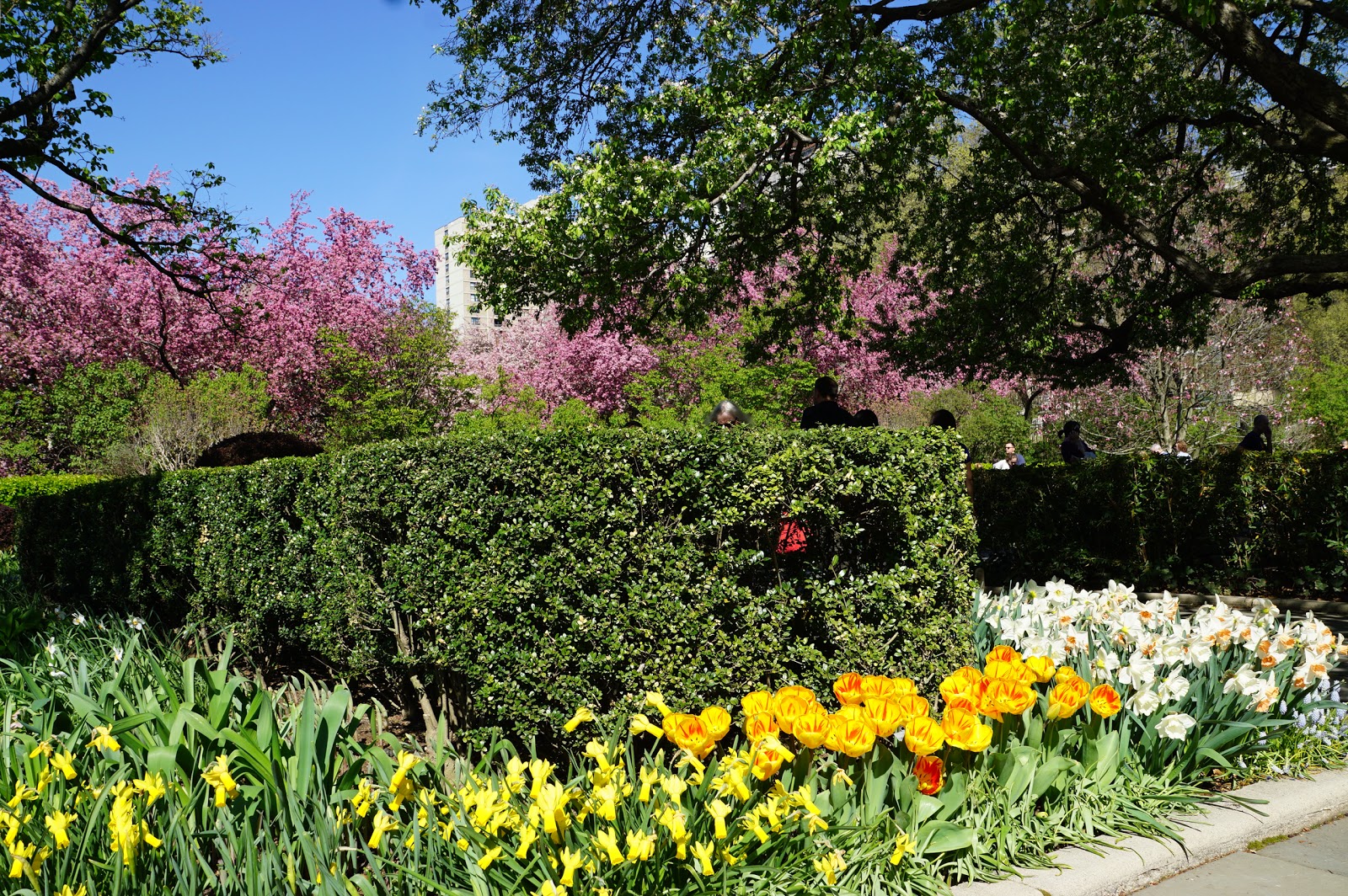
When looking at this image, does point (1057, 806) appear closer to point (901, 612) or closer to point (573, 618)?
point (901, 612)

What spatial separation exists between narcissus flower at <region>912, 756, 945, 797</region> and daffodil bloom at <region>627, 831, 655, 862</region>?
1.06m

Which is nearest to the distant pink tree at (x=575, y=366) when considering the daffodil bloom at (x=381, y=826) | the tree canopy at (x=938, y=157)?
the tree canopy at (x=938, y=157)

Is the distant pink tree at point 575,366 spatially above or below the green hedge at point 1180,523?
above

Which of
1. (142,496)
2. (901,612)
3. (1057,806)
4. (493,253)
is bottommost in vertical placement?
(1057,806)

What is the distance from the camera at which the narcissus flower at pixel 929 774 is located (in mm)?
3074

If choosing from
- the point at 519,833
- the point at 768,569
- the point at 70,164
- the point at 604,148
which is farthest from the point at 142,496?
the point at 519,833

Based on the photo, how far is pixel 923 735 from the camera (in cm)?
297

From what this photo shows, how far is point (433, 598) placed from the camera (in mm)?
4113

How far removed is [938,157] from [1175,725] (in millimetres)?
9053

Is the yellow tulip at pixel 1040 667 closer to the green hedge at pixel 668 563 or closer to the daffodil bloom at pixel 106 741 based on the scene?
the green hedge at pixel 668 563

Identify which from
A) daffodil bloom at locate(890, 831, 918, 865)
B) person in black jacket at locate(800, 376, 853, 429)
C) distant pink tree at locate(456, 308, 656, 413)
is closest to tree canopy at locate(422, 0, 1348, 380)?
person in black jacket at locate(800, 376, 853, 429)

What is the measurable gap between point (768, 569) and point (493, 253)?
261 inches

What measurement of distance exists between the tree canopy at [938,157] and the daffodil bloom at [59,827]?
680cm

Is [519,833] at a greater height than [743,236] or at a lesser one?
lesser
